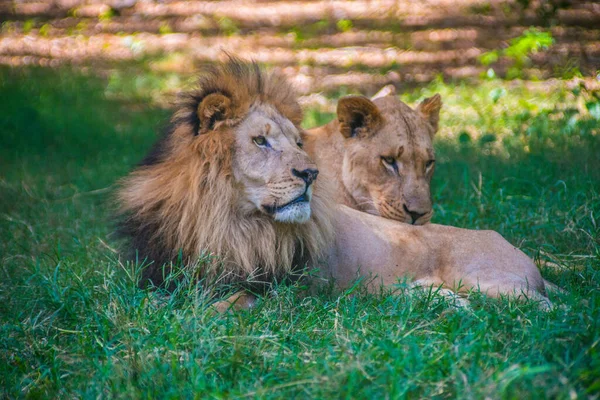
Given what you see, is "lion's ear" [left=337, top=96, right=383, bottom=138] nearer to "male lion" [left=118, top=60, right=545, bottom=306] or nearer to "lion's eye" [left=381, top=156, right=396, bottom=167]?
"lion's eye" [left=381, top=156, right=396, bottom=167]

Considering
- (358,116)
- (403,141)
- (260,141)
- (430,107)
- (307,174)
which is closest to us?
(307,174)

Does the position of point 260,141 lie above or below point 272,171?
above

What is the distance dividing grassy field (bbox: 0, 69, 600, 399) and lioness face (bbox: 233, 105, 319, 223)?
377mm

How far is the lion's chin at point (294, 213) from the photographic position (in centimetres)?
335

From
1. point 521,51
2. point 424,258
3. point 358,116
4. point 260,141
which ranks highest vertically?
point 260,141

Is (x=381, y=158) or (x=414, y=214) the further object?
(x=381, y=158)

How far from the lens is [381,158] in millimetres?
4473

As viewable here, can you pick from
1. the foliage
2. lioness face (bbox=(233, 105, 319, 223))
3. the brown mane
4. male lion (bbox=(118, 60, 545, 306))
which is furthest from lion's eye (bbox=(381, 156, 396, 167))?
the foliage

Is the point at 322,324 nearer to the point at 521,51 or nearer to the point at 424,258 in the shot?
the point at 424,258

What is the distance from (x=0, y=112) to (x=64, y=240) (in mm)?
4192

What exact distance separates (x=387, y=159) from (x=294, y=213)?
129cm

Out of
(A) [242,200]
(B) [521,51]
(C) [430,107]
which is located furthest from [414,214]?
(B) [521,51]

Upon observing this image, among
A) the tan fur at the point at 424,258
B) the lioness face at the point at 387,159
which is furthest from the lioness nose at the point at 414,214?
the tan fur at the point at 424,258

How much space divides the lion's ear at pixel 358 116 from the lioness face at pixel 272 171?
42.5 inches
